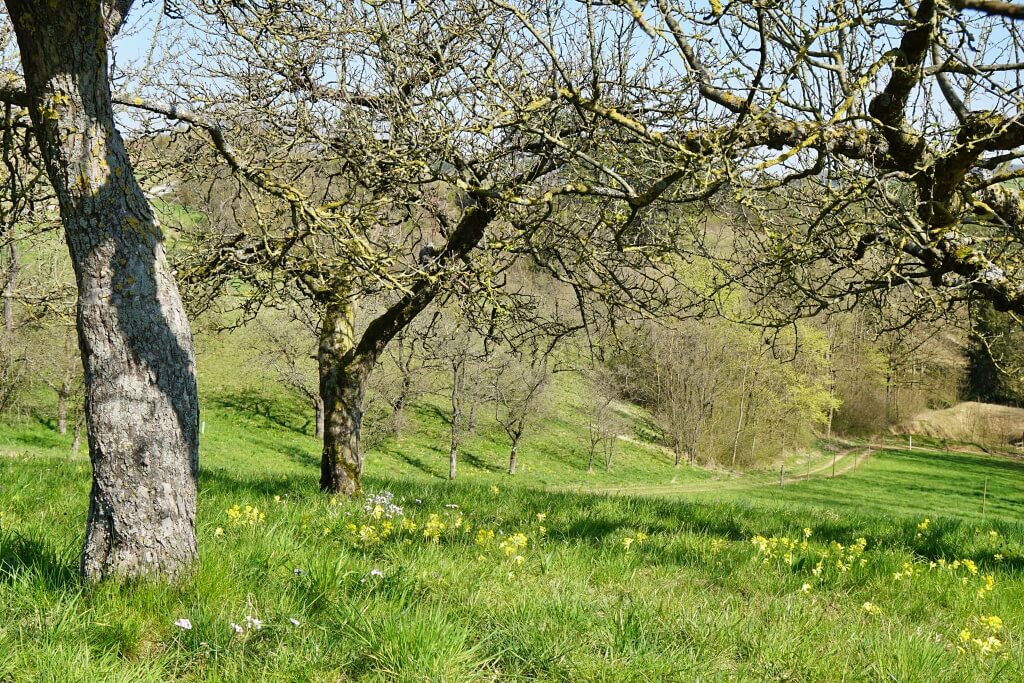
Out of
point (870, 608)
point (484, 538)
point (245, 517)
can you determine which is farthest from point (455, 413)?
point (870, 608)

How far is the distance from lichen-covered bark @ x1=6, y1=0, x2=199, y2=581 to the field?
24 centimetres

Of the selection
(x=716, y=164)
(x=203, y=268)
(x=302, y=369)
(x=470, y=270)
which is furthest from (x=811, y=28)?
(x=302, y=369)

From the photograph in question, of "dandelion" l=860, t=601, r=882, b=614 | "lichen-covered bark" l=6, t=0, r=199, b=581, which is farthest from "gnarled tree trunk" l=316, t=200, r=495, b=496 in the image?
"dandelion" l=860, t=601, r=882, b=614

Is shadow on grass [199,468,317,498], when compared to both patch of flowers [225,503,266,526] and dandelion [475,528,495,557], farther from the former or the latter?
dandelion [475,528,495,557]

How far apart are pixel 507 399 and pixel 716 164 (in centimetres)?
2504

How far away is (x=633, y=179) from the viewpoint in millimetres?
6750

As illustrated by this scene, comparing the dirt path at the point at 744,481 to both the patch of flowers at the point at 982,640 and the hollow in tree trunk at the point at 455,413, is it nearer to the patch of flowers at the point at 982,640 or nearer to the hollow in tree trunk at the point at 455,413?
the hollow in tree trunk at the point at 455,413

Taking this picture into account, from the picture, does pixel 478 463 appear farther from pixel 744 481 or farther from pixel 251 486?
pixel 251 486

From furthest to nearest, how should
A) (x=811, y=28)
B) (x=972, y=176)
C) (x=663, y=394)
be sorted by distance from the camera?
1. (x=663, y=394)
2. (x=972, y=176)
3. (x=811, y=28)

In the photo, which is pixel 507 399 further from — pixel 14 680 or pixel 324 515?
pixel 14 680

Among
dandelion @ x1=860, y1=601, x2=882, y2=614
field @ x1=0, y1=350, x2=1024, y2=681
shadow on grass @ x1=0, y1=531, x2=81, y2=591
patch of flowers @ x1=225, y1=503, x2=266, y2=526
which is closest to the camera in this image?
field @ x1=0, y1=350, x2=1024, y2=681

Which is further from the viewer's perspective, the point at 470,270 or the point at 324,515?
the point at 470,270

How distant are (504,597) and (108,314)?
2172mm

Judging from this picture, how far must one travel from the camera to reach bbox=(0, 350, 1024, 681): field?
2.67 metres
